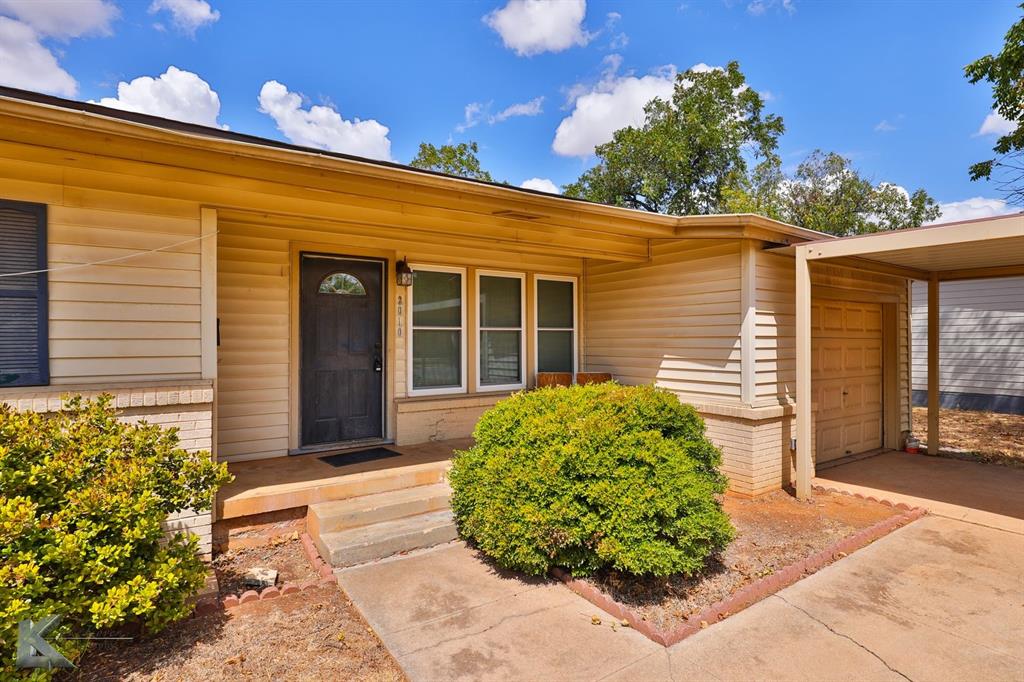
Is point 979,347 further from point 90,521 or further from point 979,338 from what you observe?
point 90,521

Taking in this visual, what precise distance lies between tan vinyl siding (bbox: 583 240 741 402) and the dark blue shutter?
18.6 ft

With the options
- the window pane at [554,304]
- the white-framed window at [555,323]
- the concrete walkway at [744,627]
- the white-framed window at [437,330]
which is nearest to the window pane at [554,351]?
the white-framed window at [555,323]

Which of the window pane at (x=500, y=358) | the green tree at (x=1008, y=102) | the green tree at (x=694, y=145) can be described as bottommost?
the window pane at (x=500, y=358)

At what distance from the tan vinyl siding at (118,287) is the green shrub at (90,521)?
65 centimetres

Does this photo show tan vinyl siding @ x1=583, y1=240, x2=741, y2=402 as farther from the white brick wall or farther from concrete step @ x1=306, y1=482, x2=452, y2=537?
the white brick wall

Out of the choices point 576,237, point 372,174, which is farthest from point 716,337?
point 372,174

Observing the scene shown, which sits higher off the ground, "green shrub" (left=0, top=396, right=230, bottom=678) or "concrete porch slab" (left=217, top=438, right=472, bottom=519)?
"green shrub" (left=0, top=396, right=230, bottom=678)

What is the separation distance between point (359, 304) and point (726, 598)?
4.58 m

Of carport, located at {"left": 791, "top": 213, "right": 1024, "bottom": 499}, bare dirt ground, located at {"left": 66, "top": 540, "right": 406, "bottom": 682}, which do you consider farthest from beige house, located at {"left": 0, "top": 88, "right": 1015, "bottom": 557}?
bare dirt ground, located at {"left": 66, "top": 540, "right": 406, "bottom": 682}

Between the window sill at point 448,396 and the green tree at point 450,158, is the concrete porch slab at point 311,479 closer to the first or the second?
the window sill at point 448,396

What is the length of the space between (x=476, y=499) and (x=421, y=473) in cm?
121

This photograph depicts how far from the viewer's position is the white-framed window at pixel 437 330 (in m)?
5.99

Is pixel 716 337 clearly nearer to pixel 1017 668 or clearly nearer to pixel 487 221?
pixel 487 221

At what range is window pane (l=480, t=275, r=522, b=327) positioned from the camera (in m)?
6.55
